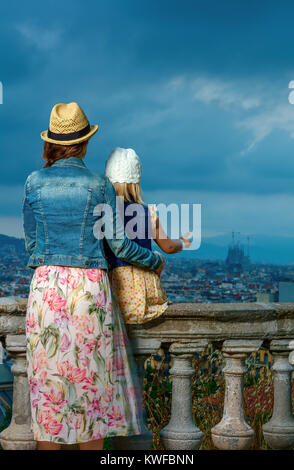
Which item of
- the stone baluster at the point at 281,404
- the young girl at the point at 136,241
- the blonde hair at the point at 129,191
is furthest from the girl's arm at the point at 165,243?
the stone baluster at the point at 281,404

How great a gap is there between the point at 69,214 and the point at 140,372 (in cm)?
111

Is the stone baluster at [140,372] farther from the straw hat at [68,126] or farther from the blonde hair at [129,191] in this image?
the straw hat at [68,126]

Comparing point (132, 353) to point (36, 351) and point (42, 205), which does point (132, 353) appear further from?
point (42, 205)

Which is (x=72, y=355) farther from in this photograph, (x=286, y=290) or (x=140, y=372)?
(x=286, y=290)

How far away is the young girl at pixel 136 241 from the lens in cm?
382

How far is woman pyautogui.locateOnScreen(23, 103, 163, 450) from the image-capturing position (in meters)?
3.56

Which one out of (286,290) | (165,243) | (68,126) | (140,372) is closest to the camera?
(68,126)

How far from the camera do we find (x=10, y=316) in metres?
3.99

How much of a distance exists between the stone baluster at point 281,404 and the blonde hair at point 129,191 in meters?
1.32

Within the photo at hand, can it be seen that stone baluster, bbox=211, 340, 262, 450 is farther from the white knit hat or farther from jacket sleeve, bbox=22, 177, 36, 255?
jacket sleeve, bbox=22, 177, 36, 255

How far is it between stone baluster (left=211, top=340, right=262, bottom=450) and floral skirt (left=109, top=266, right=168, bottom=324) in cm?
66

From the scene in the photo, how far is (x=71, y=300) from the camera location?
3.55 m

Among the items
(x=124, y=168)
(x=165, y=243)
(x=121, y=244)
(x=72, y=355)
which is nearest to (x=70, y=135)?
(x=124, y=168)

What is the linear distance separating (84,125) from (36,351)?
1.22 meters
